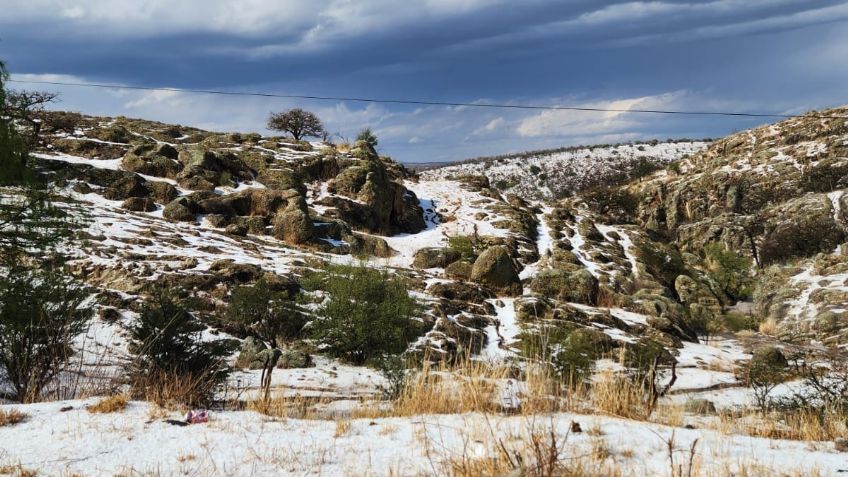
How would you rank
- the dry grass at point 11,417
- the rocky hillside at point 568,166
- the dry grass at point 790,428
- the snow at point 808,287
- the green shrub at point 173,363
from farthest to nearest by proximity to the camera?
the rocky hillside at point 568,166 → the snow at point 808,287 → the green shrub at point 173,363 → the dry grass at point 790,428 → the dry grass at point 11,417

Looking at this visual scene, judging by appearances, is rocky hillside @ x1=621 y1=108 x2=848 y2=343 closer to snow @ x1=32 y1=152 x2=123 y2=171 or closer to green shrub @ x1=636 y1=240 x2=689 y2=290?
green shrub @ x1=636 y1=240 x2=689 y2=290

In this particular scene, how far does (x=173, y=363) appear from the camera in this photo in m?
6.46

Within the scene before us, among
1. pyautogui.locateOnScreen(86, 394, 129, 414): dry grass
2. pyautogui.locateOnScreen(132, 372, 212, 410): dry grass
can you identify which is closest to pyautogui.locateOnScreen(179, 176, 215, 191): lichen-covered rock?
pyautogui.locateOnScreen(132, 372, 212, 410): dry grass

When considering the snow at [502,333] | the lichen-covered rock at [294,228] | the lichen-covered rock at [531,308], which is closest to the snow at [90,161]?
the lichen-covered rock at [294,228]

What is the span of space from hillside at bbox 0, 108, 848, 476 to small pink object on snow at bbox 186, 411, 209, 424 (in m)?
0.13

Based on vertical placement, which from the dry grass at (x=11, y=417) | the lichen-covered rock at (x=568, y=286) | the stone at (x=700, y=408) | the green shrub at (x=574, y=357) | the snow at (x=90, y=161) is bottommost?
the stone at (x=700, y=408)

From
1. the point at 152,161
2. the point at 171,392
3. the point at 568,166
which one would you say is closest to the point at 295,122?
the point at 152,161

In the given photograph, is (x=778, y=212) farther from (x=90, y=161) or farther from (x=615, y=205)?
(x=90, y=161)

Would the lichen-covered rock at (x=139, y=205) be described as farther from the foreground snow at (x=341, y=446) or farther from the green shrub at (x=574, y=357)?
the foreground snow at (x=341, y=446)

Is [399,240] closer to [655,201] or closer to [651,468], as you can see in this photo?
[651,468]

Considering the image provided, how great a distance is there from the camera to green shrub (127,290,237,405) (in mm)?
4758

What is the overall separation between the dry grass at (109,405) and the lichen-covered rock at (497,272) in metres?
17.9

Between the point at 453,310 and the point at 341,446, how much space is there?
13.7 m

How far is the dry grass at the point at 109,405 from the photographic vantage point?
3.92m
